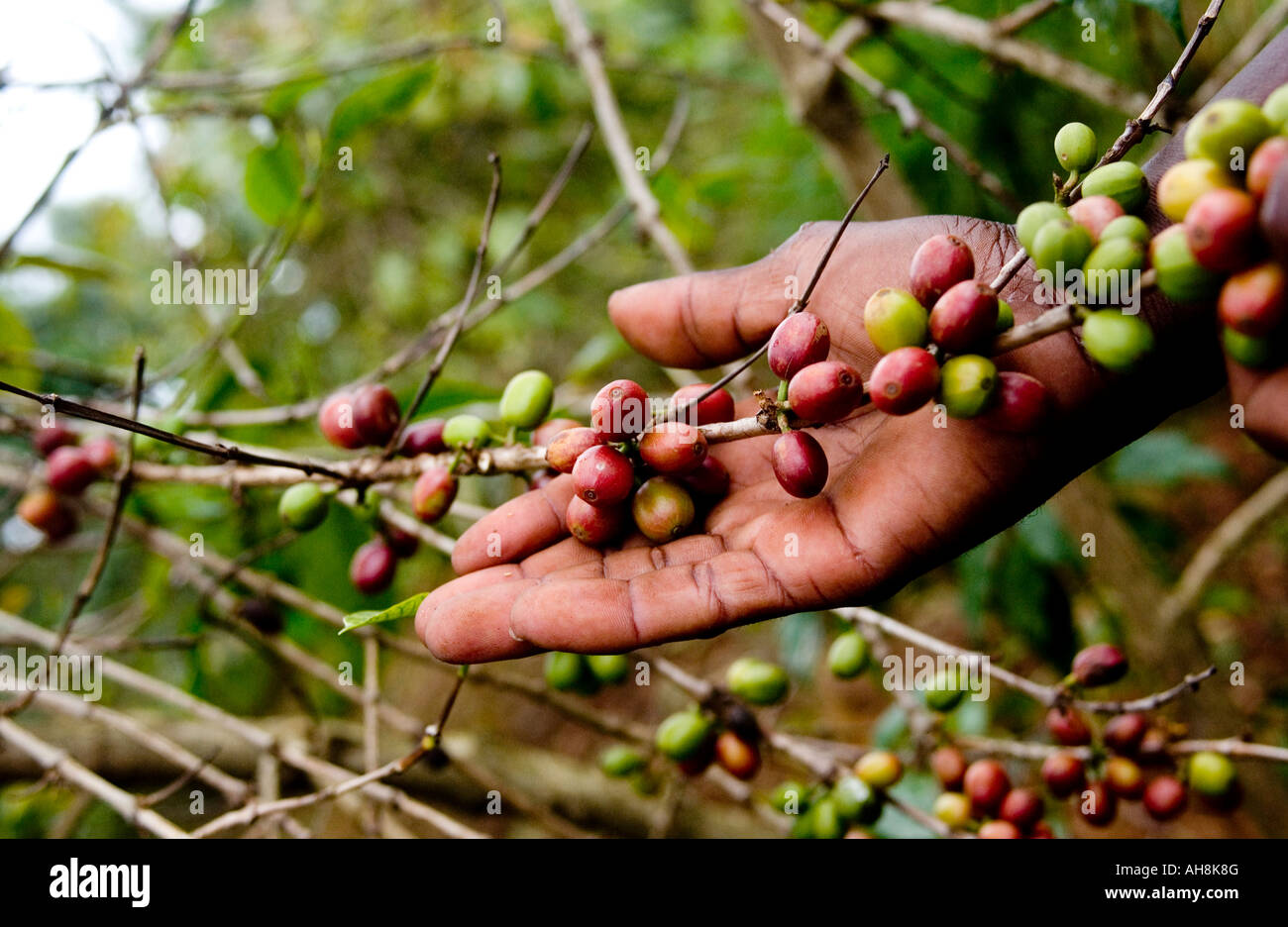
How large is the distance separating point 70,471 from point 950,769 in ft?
7.34

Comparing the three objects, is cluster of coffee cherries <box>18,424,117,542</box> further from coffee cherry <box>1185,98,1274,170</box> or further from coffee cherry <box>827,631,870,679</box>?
coffee cherry <box>1185,98,1274,170</box>

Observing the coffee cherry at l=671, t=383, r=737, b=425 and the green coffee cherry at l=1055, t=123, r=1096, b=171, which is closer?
the green coffee cherry at l=1055, t=123, r=1096, b=171

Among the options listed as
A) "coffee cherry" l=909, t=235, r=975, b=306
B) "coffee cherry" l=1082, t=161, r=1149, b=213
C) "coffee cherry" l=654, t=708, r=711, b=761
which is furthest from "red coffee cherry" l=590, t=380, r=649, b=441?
"coffee cherry" l=654, t=708, r=711, b=761

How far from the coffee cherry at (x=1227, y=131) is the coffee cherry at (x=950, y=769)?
138cm

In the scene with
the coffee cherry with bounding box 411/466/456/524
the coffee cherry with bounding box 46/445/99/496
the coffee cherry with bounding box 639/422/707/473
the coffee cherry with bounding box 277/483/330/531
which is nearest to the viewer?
the coffee cherry with bounding box 639/422/707/473

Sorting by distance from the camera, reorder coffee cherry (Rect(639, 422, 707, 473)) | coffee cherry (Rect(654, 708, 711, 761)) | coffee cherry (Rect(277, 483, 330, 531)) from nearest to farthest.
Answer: coffee cherry (Rect(639, 422, 707, 473)) → coffee cherry (Rect(277, 483, 330, 531)) → coffee cherry (Rect(654, 708, 711, 761))

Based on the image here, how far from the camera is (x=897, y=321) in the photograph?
44.8 inches

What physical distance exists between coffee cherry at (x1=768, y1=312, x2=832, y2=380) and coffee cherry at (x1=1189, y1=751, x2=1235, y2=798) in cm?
131

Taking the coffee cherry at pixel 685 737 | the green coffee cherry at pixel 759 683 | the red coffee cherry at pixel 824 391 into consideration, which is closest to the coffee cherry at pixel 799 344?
the red coffee cherry at pixel 824 391

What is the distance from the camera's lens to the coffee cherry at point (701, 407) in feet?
4.66

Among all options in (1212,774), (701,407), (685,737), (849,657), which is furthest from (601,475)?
(1212,774)

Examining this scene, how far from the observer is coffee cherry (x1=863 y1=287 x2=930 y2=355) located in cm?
114

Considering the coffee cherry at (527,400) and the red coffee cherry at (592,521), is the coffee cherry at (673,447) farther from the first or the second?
the coffee cherry at (527,400)
